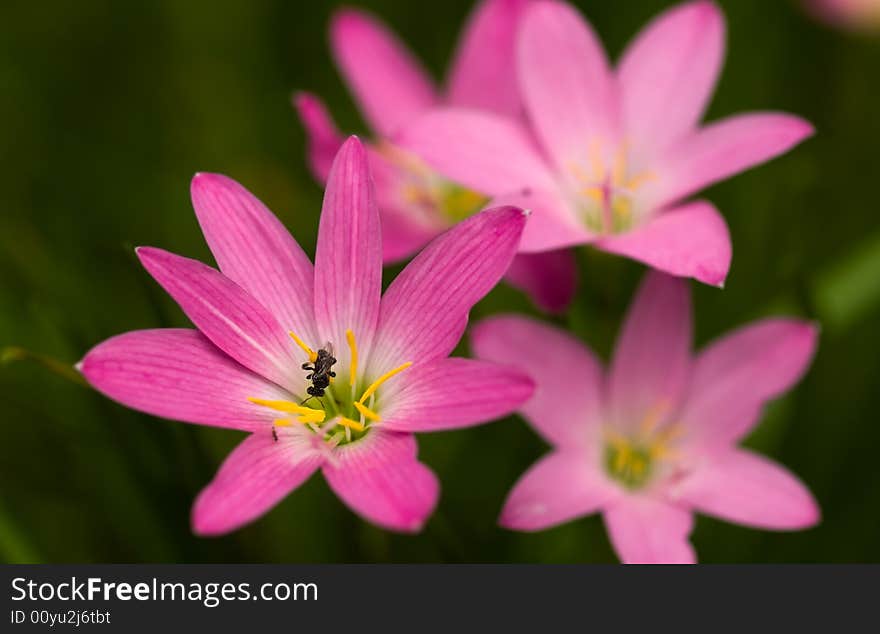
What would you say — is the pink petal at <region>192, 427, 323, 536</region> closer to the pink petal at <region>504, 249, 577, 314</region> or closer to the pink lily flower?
the pink petal at <region>504, 249, 577, 314</region>

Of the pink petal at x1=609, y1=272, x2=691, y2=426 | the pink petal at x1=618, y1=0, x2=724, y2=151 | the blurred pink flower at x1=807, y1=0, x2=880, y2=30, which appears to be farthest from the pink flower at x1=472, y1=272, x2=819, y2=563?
the blurred pink flower at x1=807, y1=0, x2=880, y2=30

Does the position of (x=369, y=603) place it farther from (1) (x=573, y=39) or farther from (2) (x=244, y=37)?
(2) (x=244, y=37)

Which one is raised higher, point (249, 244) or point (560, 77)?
point (560, 77)

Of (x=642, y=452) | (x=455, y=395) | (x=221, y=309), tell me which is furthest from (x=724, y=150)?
(x=221, y=309)

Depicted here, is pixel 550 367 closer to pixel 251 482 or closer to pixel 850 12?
pixel 251 482

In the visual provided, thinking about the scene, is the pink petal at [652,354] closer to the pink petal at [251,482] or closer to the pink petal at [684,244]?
the pink petal at [684,244]

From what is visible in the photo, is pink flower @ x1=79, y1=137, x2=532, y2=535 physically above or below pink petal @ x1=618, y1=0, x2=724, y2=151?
below

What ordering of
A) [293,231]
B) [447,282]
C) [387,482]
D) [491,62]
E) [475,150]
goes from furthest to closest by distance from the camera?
[293,231] → [491,62] → [475,150] → [447,282] → [387,482]
